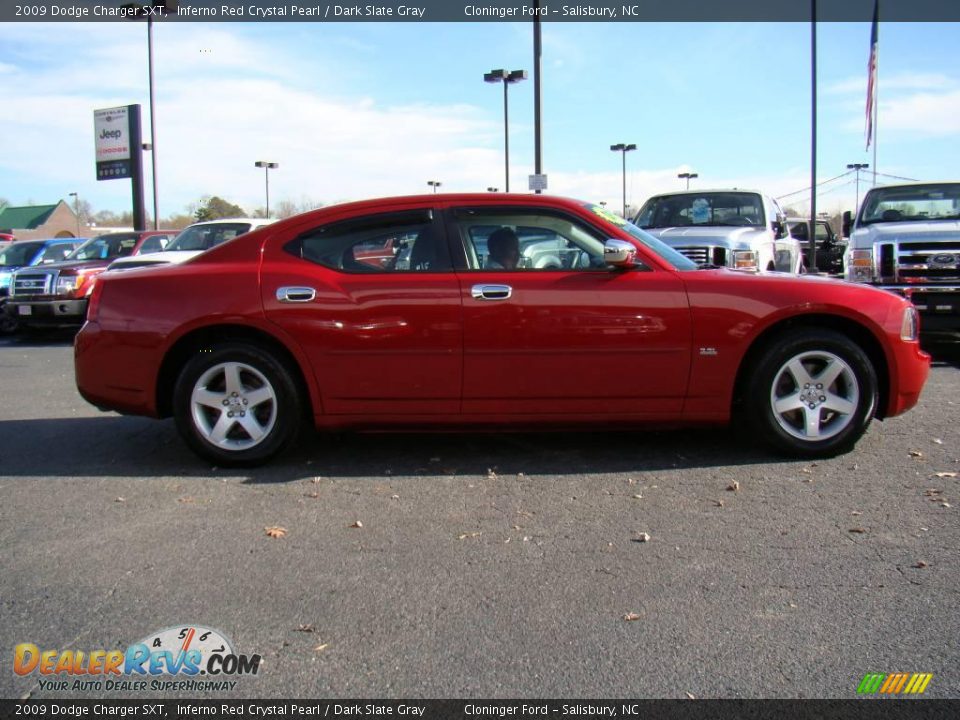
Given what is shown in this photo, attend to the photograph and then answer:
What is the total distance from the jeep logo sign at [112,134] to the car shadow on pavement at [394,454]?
23125 mm

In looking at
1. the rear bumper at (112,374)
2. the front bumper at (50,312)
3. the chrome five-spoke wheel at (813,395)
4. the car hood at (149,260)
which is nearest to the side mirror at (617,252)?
the chrome five-spoke wheel at (813,395)

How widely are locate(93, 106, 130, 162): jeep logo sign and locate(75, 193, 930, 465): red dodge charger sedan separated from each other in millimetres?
24131

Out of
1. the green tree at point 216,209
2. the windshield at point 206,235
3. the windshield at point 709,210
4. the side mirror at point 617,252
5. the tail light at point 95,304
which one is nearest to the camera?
the side mirror at point 617,252

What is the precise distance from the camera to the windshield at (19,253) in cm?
1662

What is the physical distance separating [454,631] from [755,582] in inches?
49.9

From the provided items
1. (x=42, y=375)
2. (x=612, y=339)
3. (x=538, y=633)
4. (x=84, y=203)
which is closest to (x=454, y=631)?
(x=538, y=633)

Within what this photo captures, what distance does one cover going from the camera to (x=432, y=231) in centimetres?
511

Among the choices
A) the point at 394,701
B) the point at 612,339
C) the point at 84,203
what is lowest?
the point at 394,701

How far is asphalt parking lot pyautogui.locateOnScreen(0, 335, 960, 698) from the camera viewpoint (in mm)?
2783

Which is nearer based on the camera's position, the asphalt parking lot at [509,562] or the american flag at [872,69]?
the asphalt parking lot at [509,562]

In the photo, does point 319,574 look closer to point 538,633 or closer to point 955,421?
point 538,633

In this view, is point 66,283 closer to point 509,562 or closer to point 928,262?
point 509,562

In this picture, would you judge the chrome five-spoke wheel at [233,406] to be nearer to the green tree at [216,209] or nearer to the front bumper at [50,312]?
the front bumper at [50,312]

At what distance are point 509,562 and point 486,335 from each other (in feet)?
5.31
